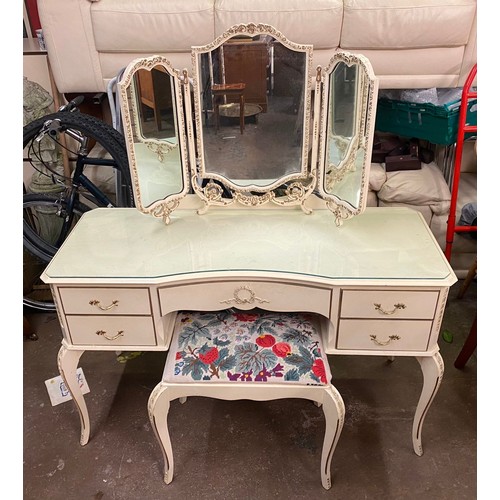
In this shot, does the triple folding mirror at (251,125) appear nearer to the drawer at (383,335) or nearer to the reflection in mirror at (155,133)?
the reflection in mirror at (155,133)

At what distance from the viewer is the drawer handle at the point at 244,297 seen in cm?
141

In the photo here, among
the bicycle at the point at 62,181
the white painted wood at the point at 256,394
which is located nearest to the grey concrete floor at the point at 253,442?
the white painted wood at the point at 256,394

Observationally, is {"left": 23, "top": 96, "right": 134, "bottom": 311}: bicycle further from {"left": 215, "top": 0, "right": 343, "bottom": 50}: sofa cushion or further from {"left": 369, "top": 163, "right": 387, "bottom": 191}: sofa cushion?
{"left": 369, "top": 163, "right": 387, "bottom": 191}: sofa cushion

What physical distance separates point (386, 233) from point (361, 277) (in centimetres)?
27

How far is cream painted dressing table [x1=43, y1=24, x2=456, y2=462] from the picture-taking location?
1383 mm

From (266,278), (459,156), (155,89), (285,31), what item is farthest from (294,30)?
(266,278)

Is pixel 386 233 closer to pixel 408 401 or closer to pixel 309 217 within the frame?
pixel 309 217

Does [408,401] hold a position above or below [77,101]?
below

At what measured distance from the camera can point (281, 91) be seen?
58.0 inches

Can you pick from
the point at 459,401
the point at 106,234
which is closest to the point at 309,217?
the point at 106,234

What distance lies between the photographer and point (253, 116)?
151 centimetres

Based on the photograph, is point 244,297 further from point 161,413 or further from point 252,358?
point 161,413

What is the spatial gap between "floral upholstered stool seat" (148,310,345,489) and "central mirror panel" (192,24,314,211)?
0.43 meters

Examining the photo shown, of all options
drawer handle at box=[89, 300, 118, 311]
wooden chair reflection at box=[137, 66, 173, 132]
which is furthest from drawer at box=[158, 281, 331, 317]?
wooden chair reflection at box=[137, 66, 173, 132]
